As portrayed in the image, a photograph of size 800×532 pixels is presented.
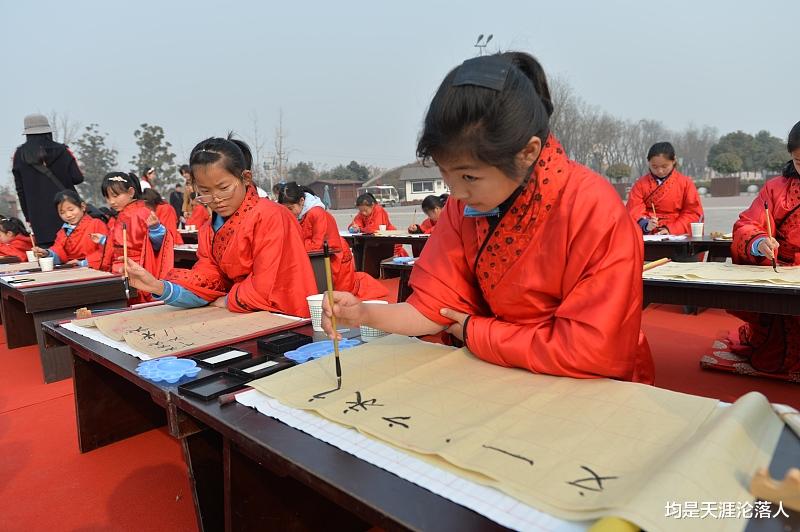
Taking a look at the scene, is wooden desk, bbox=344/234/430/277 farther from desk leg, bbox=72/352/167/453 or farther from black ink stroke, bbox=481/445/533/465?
black ink stroke, bbox=481/445/533/465

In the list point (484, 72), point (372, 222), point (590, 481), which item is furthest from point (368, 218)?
point (590, 481)

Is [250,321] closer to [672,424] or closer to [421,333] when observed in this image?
[421,333]

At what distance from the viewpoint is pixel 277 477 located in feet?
4.98

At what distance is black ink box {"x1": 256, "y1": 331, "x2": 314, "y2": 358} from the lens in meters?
1.70

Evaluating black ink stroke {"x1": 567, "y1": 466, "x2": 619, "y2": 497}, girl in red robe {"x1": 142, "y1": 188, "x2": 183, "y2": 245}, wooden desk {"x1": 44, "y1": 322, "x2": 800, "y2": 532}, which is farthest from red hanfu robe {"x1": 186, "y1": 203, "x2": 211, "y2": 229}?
black ink stroke {"x1": 567, "y1": 466, "x2": 619, "y2": 497}

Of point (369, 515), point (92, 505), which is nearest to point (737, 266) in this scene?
point (369, 515)

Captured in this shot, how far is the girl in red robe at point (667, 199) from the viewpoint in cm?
554

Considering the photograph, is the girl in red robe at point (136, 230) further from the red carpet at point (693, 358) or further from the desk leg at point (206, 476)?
the red carpet at point (693, 358)

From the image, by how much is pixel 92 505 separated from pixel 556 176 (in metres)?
2.31

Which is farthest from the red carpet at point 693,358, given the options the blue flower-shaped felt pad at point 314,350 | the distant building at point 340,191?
the distant building at point 340,191

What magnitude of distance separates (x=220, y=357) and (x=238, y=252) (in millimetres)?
1006

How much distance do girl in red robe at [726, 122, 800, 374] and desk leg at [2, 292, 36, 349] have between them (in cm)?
599

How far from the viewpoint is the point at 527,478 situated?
0.86 m

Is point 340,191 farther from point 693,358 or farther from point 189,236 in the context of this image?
point 693,358
